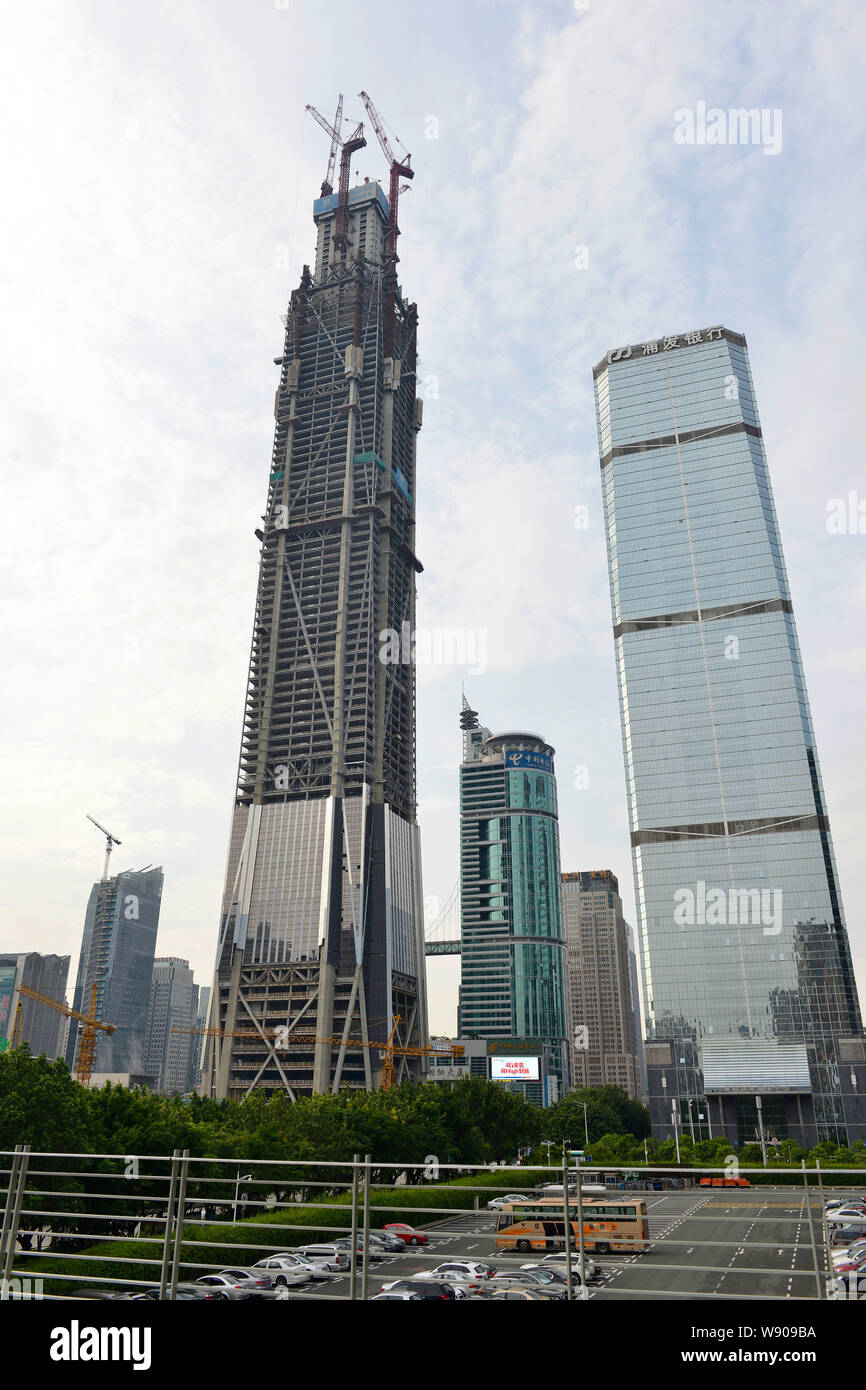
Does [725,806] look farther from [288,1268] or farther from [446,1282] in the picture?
[288,1268]

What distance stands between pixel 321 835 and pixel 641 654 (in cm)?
7232

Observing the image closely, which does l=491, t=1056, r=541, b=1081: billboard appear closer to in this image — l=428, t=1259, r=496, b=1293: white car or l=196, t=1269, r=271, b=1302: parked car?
l=428, t=1259, r=496, b=1293: white car

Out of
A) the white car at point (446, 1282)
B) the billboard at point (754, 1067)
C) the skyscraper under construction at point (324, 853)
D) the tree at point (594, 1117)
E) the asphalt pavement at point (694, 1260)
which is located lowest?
the asphalt pavement at point (694, 1260)

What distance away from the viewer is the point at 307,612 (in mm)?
196500

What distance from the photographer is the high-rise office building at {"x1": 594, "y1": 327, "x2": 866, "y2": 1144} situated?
505ft

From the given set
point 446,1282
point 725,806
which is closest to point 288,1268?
point 446,1282

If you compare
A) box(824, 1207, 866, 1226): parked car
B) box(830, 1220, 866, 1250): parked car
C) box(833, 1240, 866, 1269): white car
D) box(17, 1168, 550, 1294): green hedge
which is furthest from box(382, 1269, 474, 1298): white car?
box(824, 1207, 866, 1226): parked car

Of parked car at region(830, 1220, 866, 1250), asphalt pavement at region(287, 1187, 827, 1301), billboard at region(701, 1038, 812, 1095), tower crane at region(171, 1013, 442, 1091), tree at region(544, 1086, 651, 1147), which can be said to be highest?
tower crane at region(171, 1013, 442, 1091)

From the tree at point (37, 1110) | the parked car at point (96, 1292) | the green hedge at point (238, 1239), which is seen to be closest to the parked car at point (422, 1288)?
the green hedge at point (238, 1239)

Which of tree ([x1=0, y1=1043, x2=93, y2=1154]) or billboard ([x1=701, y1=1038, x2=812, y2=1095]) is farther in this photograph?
billboard ([x1=701, y1=1038, x2=812, y2=1095])

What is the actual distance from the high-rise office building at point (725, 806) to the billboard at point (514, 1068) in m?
24.0

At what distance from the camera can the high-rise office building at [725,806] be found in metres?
154

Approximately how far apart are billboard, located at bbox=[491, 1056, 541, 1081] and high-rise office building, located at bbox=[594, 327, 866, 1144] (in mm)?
23970

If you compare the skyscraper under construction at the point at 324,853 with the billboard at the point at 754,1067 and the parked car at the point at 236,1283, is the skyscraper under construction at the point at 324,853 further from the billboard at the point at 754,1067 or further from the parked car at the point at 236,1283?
the parked car at the point at 236,1283
